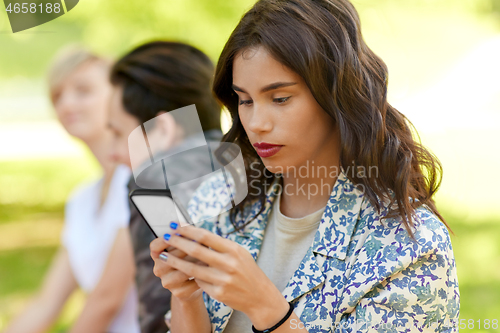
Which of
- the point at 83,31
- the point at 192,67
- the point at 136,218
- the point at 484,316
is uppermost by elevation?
the point at 83,31

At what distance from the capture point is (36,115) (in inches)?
207

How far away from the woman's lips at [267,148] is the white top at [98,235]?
1.07m

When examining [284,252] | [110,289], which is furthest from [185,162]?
[110,289]

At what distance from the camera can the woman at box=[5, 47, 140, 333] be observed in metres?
1.94

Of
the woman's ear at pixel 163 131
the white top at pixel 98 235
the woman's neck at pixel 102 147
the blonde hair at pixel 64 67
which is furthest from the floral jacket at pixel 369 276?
the blonde hair at pixel 64 67

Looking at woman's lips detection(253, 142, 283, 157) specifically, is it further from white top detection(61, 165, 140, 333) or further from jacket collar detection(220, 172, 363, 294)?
white top detection(61, 165, 140, 333)

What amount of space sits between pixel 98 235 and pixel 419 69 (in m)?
3.34

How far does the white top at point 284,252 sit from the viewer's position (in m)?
1.25

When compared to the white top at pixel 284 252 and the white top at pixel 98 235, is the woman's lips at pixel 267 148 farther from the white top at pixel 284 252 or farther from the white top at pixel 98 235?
the white top at pixel 98 235

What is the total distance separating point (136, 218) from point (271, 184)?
0.61 meters

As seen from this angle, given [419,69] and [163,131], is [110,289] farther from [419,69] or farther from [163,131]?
[419,69]

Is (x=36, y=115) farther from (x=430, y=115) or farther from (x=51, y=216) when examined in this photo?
(x=430, y=115)

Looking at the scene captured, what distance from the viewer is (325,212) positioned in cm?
121

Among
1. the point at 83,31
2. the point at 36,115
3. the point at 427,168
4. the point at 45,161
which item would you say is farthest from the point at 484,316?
the point at 45,161
